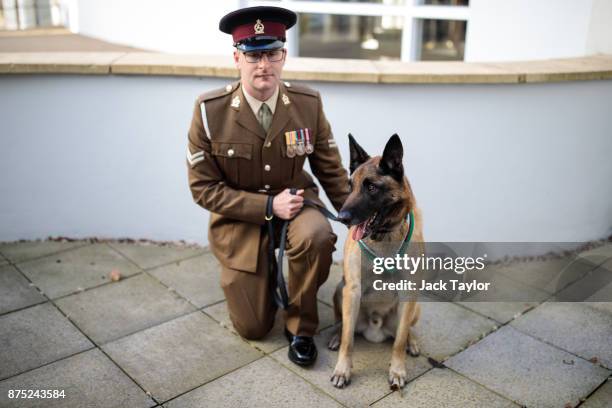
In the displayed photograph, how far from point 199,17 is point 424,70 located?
2.18 metres

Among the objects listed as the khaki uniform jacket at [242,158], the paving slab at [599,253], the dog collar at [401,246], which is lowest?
the paving slab at [599,253]

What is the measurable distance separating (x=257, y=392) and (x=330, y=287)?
1397 mm

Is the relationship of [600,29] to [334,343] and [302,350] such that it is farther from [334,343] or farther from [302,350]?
[302,350]

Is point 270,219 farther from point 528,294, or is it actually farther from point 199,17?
point 199,17

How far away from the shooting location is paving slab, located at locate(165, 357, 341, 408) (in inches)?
131

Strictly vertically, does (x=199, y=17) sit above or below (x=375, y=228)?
above

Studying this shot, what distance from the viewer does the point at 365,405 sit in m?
3.32

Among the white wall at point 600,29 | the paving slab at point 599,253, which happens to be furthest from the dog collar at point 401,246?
the white wall at point 600,29

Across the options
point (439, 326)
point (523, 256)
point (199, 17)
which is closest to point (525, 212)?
point (523, 256)

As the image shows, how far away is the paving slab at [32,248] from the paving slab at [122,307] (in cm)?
86

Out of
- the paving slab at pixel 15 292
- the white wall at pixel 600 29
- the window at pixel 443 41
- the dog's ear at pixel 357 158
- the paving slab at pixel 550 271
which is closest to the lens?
the dog's ear at pixel 357 158

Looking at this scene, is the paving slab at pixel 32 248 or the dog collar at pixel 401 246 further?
the paving slab at pixel 32 248

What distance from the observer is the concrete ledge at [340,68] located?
14.7ft

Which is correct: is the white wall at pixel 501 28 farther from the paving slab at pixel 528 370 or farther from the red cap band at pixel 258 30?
the paving slab at pixel 528 370
